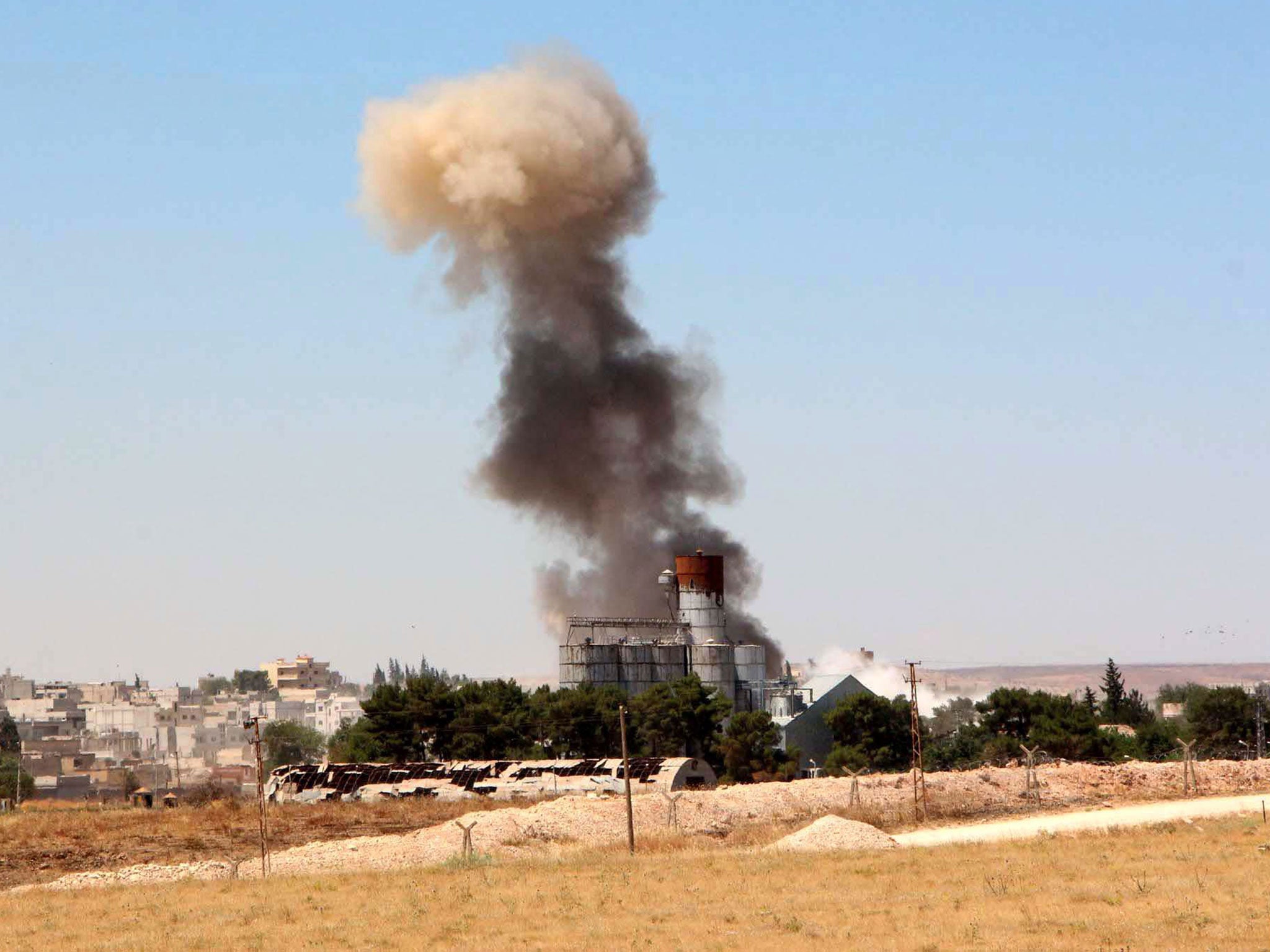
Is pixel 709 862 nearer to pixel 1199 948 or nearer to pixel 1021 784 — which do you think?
pixel 1199 948

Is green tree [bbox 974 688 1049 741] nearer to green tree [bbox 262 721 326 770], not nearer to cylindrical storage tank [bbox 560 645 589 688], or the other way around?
cylindrical storage tank [bbox 560 645 589 688]

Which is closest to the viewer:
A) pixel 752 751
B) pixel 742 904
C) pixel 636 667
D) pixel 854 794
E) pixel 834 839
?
pixel 742 904

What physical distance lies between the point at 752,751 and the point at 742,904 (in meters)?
46.6

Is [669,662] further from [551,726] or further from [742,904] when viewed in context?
[742,904]

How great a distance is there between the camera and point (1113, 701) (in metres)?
124

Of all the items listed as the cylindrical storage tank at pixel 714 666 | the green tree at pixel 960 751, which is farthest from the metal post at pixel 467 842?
the cylindrical storage tank at pixel 714 666

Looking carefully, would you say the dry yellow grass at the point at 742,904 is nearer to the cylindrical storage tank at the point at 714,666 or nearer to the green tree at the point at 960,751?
the green tree at the point at 960,751

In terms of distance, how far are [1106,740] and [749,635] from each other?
32.2 metres

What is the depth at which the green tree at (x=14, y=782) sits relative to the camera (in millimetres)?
123000

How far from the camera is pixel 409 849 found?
155ft

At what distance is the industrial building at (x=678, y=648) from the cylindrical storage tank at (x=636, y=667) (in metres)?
0.03

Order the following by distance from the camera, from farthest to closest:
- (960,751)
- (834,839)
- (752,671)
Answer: (752,671), (960,751), (834,839)

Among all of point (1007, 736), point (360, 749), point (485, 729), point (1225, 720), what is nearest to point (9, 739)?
point (360, 749)

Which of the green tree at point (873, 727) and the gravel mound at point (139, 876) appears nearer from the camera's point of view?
the gravel mound at point (139, 876)
